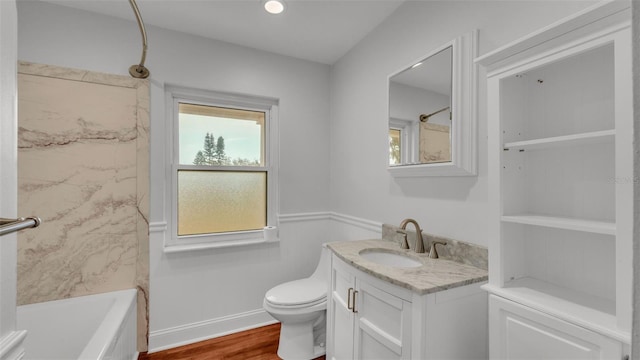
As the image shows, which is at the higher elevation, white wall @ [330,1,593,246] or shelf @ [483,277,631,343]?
white wall @ [330,1,593,246]

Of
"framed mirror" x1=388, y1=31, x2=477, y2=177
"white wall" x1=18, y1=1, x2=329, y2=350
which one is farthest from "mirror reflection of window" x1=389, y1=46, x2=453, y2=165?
"white wall" x1=18, y1=1, x2=329, y2=350

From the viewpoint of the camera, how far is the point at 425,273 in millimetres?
1230

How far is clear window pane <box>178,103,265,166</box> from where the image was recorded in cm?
225

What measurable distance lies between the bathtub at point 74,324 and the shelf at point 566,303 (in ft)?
6.22

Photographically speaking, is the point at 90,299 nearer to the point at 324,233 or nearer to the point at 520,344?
the point at 324,233

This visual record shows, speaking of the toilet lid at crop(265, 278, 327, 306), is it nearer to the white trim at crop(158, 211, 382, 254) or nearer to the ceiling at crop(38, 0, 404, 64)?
the white trim at crop(158, 211, 382, 254)

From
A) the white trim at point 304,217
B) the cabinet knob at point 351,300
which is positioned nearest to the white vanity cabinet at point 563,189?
the cabinet knob at point 351,300

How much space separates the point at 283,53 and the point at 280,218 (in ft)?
4.93

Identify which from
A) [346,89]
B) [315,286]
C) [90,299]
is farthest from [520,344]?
[90,299]

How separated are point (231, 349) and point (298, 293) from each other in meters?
0.70

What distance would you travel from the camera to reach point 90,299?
1.83 meters

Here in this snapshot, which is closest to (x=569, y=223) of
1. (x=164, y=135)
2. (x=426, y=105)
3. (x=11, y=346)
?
(x=426, y=105)

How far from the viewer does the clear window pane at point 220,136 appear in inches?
88.6

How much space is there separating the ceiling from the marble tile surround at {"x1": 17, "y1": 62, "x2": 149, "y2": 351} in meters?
0.48
